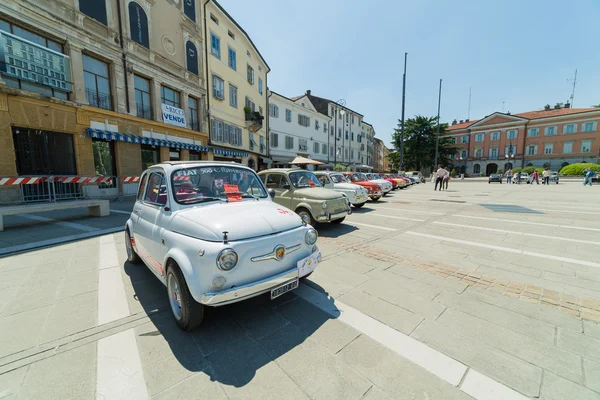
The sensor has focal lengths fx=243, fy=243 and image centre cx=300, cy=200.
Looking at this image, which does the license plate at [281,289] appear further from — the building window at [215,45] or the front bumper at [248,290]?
the building window at [215,45]

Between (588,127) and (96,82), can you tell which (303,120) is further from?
(588,127)

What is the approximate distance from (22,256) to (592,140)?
247ft

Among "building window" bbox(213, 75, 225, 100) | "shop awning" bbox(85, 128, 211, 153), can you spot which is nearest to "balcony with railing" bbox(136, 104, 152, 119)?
"shop awning" bbox(85, 128, 211, 153)

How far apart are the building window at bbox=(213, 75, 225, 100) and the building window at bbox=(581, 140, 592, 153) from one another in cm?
6699

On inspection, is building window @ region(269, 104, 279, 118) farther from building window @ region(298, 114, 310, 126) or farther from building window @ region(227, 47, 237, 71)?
building window @ region(227, 47, 237, 71)

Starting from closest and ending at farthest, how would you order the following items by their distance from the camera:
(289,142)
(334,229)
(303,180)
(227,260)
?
1. (227,260)
2. (334,229)
3. (303,180)
4. (289,142)

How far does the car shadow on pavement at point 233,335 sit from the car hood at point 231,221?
1078mm

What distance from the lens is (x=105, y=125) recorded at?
43.5ft

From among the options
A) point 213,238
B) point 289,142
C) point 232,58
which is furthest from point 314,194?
point 289,142

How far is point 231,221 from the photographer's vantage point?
277 centimetres

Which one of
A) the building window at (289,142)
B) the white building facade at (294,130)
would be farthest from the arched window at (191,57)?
the building window at (289,142)

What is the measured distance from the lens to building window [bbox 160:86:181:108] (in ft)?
54.9

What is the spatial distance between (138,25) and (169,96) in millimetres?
4147

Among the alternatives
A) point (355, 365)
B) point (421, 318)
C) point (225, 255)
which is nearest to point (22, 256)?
point (225, 255)
